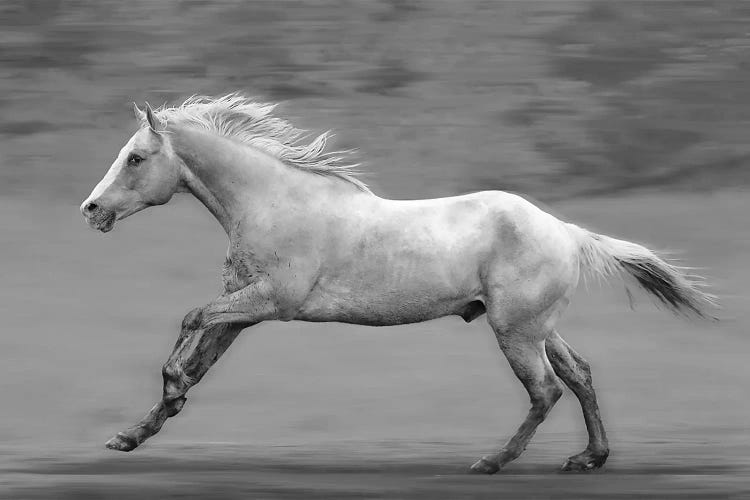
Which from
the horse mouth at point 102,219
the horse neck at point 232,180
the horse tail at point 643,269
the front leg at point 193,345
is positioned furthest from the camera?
the horse tail at point 643,269

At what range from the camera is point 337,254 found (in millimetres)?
9273

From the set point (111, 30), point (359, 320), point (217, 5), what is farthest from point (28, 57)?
point (359, 320)

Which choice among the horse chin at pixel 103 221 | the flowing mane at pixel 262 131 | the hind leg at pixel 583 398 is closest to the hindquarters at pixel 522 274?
the hind leg at pixel 583 398

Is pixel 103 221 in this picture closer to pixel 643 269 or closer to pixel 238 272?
pixel 238 272

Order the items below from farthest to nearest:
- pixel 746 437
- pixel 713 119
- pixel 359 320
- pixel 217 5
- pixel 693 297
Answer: pixel 217 5 → pixel 713 119 → pixel 746 437 → pixel 693 297 → pixel 359 320

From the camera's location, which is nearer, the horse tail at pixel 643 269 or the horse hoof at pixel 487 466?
the horse hoof at pixel 487 466

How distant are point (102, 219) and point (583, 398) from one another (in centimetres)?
320

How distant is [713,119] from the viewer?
70.0ft

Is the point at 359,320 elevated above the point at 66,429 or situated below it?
above

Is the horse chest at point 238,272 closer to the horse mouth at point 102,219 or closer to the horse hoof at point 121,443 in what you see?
the horse mouth at point 102,219

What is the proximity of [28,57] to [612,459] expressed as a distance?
14.3 m

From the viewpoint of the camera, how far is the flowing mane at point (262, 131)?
9.59 metres

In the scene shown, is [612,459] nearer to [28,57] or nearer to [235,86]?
[235,86]

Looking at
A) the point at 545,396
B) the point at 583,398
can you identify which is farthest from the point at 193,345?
the point at 583,398
